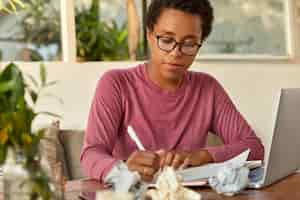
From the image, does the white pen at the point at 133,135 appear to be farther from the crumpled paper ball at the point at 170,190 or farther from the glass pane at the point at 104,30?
the glass pane at the point at 104,30

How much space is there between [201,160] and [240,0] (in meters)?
1.63

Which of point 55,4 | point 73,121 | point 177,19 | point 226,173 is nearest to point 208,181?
point 226,173

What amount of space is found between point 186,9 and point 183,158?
0.55m

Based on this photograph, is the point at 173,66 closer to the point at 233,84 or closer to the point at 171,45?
the point at 171,45

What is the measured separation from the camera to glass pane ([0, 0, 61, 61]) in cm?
286

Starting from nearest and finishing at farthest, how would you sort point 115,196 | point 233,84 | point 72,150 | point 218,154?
1. point 115,196
2. point 218,154
3. point 72,150
4. point 233,84

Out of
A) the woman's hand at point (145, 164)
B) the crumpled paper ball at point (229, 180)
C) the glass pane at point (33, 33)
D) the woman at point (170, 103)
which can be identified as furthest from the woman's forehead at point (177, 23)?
the glass pane at point (33, 33)

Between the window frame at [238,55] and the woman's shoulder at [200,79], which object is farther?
the window frame at [238,55]

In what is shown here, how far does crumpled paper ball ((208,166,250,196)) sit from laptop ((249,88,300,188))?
0.22ft

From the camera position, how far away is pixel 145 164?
150 cm

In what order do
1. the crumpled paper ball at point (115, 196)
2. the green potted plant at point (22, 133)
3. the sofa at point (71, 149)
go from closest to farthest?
1. the green potted plant at point (22, 133)
2. the crumpled paper ball at point (115, 196)
3. the sofa at point (71, 149)

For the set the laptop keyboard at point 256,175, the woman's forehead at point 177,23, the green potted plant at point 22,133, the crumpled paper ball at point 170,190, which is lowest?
the laptop keyboard at point 256,175

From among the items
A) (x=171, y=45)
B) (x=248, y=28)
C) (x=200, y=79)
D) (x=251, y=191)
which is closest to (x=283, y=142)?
(x=251, y=191)

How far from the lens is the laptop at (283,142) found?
1.35 m
